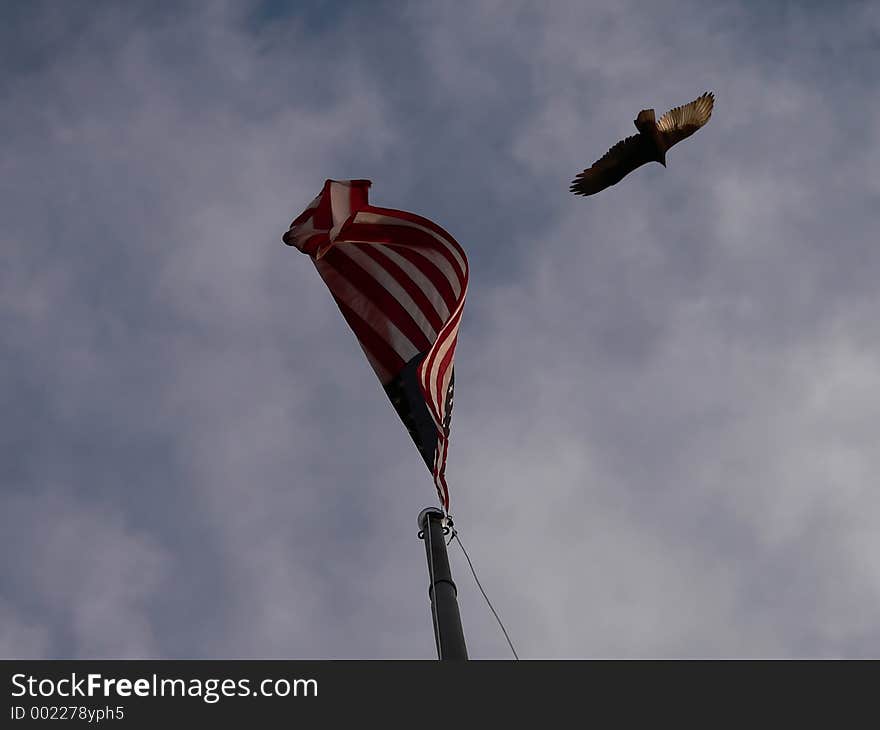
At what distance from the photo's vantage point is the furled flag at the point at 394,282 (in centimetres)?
1145

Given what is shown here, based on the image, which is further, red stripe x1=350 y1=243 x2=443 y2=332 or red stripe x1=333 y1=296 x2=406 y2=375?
red stripe x1=350 y1=243 x2=443 y2=332

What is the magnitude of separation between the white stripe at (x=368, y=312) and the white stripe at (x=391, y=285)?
269 mm

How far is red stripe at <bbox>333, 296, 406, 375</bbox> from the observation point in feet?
39.8

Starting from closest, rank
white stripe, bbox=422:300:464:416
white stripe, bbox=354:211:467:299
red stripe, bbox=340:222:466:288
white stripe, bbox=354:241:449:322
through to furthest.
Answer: white stripe, bbox=422:300:464:416, white stripe, bbox=354:241:449:322, white stripe, bbox=354:211:467:299, red stripe, bbox=340:222:466:288

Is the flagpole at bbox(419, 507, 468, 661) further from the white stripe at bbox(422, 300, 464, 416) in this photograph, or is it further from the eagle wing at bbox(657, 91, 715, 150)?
the eagle wing at bbox(657, 91, 715, 150)

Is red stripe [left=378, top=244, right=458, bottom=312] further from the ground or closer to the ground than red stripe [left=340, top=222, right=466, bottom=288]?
closer to the ground

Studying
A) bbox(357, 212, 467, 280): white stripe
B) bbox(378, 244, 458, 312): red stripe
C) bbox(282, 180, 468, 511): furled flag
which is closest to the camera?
bbox(282, 180, 468, 511): furled flag

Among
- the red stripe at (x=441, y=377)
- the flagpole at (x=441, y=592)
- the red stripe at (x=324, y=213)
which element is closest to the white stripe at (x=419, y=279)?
the red stripe at (x=324, y=213)

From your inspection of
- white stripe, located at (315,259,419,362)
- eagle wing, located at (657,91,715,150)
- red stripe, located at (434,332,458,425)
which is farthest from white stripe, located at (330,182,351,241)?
eagle wing, located at (657,91,715,150)

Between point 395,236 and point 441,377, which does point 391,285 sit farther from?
point 441,377

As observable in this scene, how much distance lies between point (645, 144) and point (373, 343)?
6.12 metres

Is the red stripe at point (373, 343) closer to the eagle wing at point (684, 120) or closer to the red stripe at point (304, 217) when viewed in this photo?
the red stripe at point (304, 217)

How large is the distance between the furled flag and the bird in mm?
→ 3495
